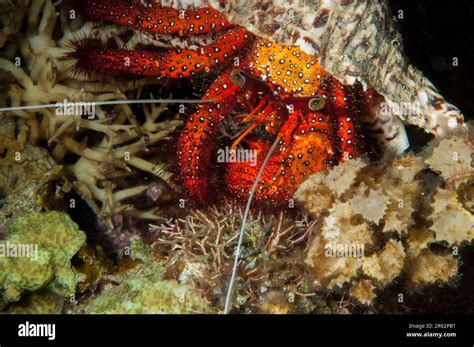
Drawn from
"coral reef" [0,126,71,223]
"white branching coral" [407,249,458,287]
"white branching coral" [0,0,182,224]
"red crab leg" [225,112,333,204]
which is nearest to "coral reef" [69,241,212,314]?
"white branching coral" [0,0,182,224]

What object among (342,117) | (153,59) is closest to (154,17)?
(153,59)

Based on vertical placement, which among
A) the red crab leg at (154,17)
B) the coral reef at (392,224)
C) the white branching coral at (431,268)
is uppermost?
the red crab leg at (154,17)

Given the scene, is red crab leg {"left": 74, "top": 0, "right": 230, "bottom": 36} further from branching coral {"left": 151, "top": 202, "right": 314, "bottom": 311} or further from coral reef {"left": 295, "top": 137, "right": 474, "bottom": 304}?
coral reef {"left": 295, "top": 137, "right": 474, "bottom": 304}

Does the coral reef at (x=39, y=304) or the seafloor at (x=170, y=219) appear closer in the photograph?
the seafloor at (x=170, y=219)

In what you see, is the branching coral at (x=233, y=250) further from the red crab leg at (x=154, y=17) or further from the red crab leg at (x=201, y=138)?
the red crab leg at (x=154, y=17)

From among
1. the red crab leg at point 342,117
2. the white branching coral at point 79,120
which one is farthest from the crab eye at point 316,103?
the white branching coral at point 79,120
